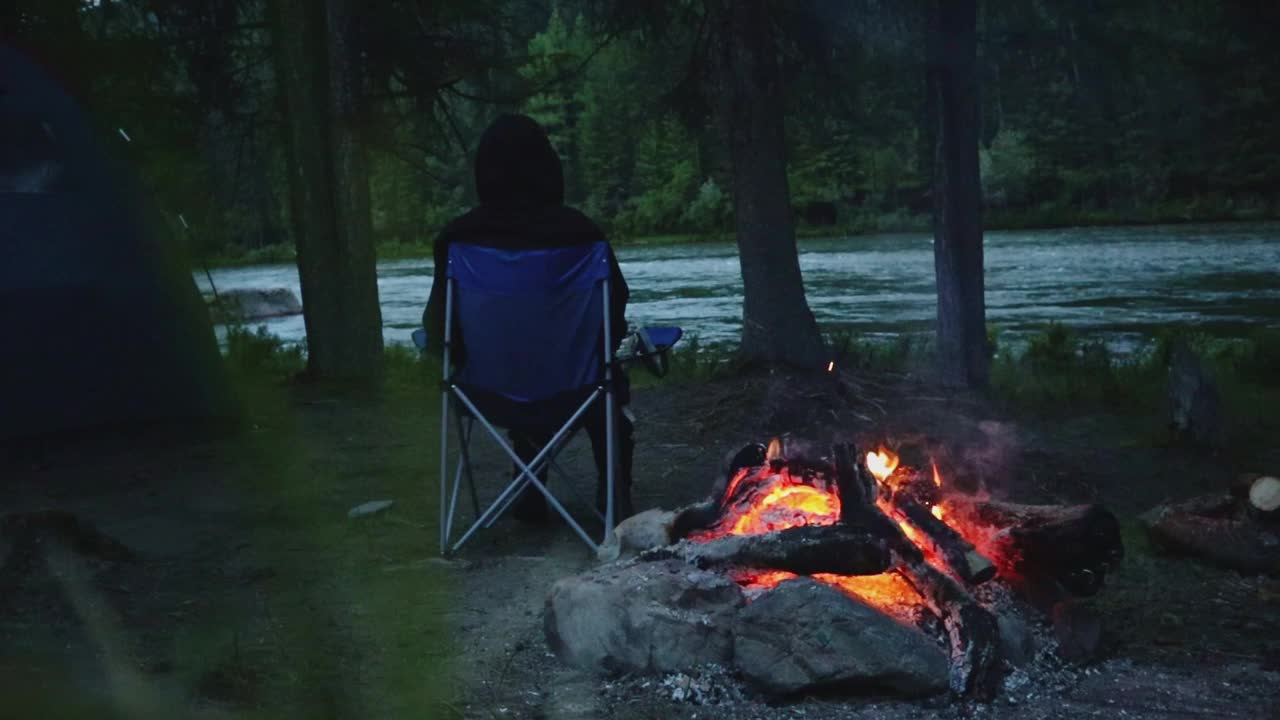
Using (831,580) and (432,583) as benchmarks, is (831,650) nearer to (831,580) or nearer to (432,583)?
(831,580)

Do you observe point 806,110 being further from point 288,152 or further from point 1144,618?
point 1144,618

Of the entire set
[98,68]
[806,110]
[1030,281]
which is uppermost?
[98,68]

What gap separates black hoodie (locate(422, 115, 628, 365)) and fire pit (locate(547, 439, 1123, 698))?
1.31 m

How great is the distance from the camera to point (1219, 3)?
31.2ft

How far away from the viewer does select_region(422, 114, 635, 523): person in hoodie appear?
5555mm

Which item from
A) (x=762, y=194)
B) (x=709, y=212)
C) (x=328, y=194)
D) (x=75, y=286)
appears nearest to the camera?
(x=75, y=286)

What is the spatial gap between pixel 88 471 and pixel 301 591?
3.27 meters

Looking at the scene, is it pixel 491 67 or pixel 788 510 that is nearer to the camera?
pixel 788 510

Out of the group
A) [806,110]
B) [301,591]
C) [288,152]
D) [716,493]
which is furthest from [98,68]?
[716,493]

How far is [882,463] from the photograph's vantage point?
4.73 metres

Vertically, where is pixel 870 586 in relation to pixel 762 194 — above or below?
below

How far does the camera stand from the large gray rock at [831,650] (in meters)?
3.72

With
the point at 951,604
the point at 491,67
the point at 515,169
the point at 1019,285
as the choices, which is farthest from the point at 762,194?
the point at 1019,285

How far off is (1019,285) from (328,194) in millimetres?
15291
